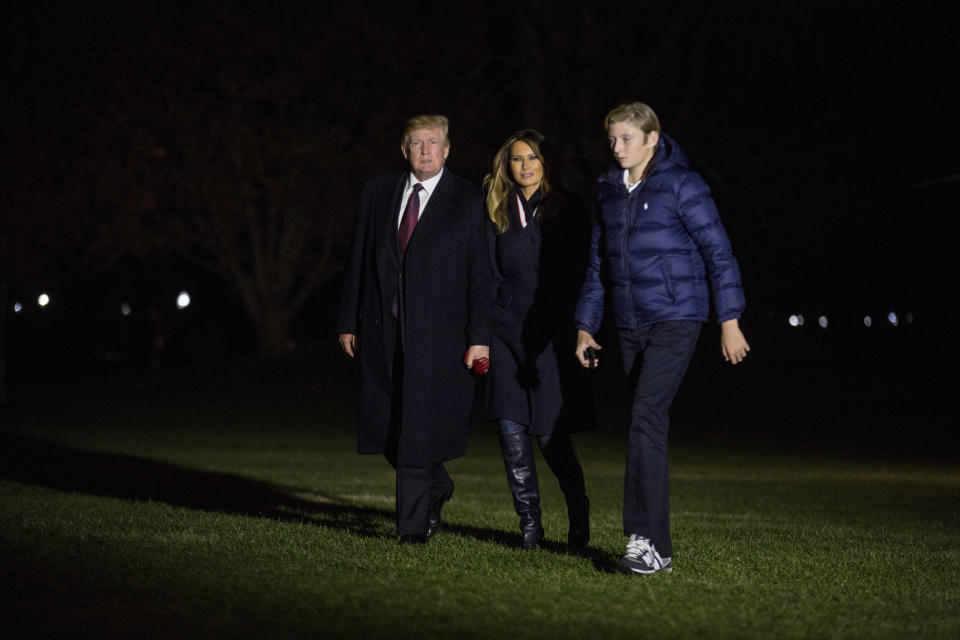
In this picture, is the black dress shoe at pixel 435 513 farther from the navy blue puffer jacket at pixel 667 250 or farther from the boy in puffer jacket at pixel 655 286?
the navy blue puffer jacket at pixel 667 250

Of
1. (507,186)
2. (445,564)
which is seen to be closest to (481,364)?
(507,186)

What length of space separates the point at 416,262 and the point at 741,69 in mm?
25784

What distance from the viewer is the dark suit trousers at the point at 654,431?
688 cm

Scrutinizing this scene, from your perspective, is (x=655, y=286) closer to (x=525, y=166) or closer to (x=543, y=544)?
(x=525, y=166)

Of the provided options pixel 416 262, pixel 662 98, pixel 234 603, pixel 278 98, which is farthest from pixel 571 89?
pixel 234 603

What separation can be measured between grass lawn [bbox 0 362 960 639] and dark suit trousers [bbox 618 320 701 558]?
0.92 ft

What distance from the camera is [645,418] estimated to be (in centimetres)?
692

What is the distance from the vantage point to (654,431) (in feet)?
22.7

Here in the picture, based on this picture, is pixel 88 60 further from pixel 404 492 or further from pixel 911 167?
pixel 404 492

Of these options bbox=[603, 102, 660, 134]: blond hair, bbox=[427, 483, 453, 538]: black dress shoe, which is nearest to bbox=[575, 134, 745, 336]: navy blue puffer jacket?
bbox=[603, 102, 660, 134]: blond hair

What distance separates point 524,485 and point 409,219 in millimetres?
1621

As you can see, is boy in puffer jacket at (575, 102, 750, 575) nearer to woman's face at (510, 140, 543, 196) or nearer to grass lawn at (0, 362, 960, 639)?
grass lawn at (0, 362, 960, 639)

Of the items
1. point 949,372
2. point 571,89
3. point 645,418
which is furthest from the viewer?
point 949,372

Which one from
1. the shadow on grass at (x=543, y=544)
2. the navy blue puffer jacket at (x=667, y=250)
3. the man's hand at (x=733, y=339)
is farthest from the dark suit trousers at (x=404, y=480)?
the man's hand at (x=733, y=339)
